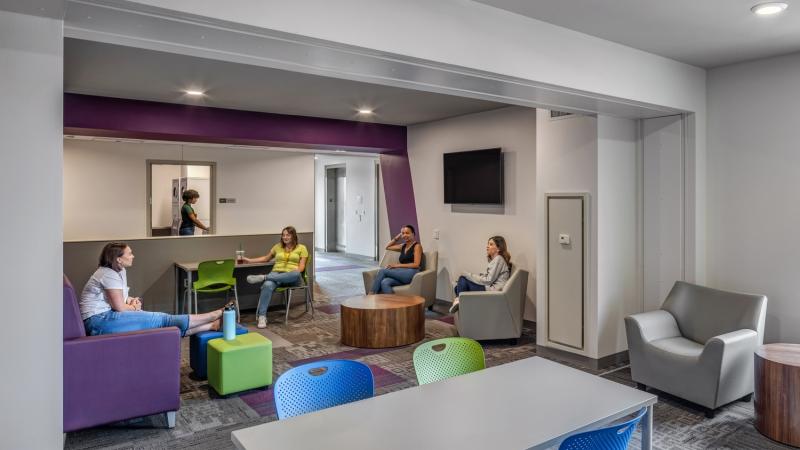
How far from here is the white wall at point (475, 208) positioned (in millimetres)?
6211

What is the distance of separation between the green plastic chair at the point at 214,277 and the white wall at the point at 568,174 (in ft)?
12.4

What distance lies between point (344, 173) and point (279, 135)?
7160mm

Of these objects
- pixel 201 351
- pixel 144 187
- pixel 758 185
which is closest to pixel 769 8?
pixel 758 185

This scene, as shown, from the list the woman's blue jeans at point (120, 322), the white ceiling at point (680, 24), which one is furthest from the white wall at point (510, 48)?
the woman's blue jeans at point (120, 322)

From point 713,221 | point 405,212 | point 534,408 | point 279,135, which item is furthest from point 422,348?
point 405,212

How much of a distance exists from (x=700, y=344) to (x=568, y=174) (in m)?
1.81

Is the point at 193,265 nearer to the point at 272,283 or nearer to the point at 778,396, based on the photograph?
the point at 272,283

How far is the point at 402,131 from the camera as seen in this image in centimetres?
809

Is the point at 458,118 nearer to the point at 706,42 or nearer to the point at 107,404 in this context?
the point at 706,42

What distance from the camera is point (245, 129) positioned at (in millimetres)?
6719

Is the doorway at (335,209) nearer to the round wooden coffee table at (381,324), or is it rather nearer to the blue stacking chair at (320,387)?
the round wooden coffee table at (381,324)

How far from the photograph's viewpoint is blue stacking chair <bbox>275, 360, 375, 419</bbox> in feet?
7.55

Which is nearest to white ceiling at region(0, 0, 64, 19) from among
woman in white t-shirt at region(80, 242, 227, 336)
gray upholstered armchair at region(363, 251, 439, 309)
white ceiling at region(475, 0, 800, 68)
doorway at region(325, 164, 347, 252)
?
white ceiling at region(475, 0, 800, 68)

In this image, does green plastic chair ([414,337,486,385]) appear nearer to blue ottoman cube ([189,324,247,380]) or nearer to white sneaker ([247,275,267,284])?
blue ottoman cube ([189,324,247,380])
